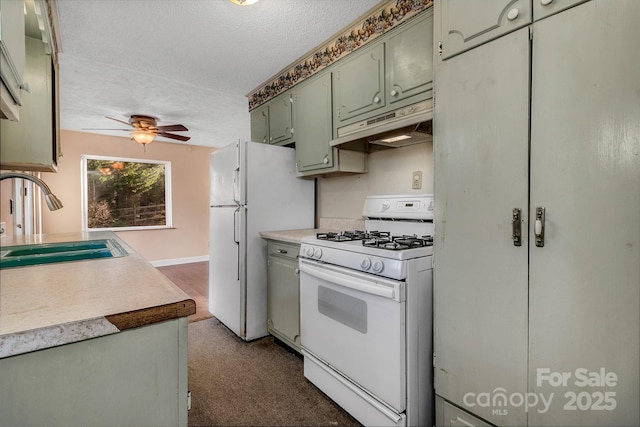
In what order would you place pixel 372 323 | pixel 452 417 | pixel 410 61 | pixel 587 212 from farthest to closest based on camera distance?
pixel 410 61 < pixel 372 323 < pixel 452 417 < pixel 587 212

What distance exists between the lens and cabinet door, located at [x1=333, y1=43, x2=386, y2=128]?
2029 mm

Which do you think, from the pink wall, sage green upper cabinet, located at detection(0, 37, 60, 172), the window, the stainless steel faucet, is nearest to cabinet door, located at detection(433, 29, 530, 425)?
the stainless steel faucet

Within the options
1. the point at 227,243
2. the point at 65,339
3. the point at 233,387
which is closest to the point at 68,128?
the point at 227,243

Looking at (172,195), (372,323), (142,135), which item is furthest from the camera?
(172,195)

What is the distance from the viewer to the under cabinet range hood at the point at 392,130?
175cm

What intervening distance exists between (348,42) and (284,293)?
6.45 feet

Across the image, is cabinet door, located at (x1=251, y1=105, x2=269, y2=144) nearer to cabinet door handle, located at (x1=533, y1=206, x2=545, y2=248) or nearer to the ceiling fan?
the ceiling fan

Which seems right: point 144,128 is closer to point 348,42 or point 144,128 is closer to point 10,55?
point 348,42

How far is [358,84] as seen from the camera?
218 cm

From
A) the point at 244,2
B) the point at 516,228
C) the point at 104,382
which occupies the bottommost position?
the point at 104,382

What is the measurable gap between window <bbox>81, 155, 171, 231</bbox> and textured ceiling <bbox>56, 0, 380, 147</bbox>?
1601mm

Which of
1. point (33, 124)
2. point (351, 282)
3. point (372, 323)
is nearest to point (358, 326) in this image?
point (372, 323)

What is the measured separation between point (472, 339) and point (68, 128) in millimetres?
5980

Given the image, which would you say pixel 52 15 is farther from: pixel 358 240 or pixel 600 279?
pixel 600 279
